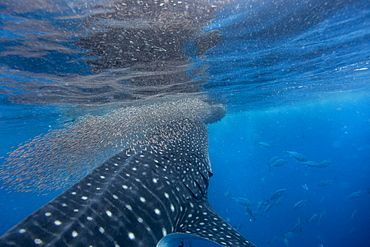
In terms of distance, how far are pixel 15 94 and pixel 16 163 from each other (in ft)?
14.7

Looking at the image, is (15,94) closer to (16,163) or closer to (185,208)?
(16,163)

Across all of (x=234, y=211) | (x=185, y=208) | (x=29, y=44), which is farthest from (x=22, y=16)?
(x=234, y=211)

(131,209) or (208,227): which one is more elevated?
(131,209)

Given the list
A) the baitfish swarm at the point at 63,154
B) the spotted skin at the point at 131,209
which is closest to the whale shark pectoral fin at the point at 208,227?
the spotted skin at the point at 131,209

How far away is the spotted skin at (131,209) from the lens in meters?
2.25

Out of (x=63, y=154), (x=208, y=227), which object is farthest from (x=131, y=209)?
(x=63, y=154)

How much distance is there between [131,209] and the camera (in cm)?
298

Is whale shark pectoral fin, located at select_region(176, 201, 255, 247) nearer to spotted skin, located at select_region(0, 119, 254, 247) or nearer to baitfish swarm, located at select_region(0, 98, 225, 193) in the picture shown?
spotted skin, located at select_region(0, 119, 254, 247)

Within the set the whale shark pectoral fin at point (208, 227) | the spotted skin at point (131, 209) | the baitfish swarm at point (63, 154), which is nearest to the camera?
the spotted skin at point (131, 209)

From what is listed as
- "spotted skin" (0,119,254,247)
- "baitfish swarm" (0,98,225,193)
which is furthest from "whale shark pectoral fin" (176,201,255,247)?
"baitfish swarm" (0,98,225,193)

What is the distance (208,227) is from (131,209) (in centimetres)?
142

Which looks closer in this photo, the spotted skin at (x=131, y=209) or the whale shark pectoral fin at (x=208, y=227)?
the spotted skin at (x=131, y=209)

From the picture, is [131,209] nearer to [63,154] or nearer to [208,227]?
[208,227]

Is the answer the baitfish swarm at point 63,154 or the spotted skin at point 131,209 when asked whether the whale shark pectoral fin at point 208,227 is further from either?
the baitfish swarm at point 63,154
